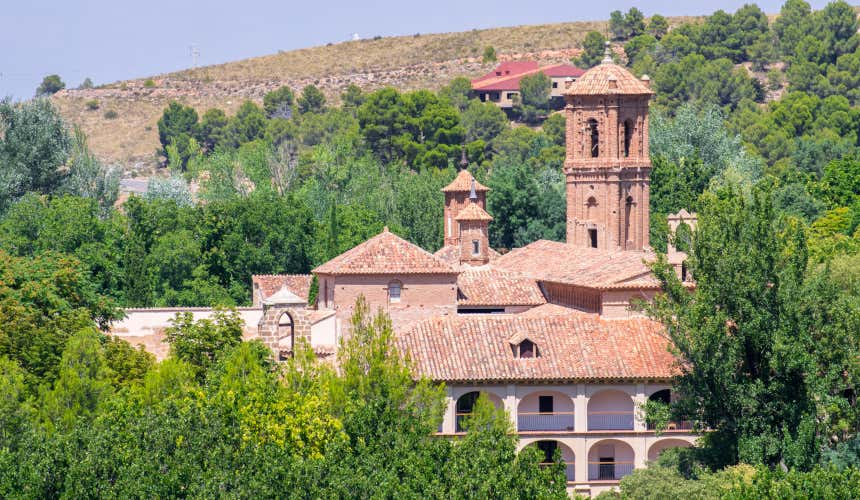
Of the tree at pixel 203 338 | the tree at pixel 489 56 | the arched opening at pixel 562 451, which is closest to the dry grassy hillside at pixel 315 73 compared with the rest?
the tree at pixel 489 56

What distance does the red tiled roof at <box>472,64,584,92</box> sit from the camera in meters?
153

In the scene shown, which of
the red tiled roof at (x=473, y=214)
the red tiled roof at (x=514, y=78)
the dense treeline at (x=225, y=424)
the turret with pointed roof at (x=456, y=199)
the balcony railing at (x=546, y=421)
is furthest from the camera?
the red tiled roof at (x=514, y=78)

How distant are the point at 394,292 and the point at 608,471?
8.54 metres

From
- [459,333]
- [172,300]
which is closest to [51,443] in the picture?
[459,333]

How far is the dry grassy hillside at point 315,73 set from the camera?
162625 mm

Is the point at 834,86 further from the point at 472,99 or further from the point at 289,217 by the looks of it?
the point at 289,217

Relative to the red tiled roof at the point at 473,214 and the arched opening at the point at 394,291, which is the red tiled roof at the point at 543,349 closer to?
→ the arched opening at the point at 394,291

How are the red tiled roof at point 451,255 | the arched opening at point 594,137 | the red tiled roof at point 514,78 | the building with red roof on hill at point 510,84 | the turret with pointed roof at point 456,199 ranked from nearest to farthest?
the red tiled roof at point 451,255 → the arched opening at point 594,137 → the turret with pointed roof at point 456,199 → the building with red roof on hill at point 510,84 → the red tiled roof at point 514,78

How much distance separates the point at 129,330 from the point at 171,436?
20657 millimetres

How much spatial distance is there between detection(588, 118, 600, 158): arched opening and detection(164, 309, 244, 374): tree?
20660mm

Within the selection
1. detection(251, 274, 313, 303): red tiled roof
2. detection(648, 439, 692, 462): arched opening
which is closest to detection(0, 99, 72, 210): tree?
detection(251, 274, 313, 303): red tiled roof

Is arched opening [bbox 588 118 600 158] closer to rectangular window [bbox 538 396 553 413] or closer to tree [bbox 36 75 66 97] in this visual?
rectangular window [bbox 538 396 553 413]

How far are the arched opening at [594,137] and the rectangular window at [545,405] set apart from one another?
18.4 metres

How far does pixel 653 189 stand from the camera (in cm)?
8875
